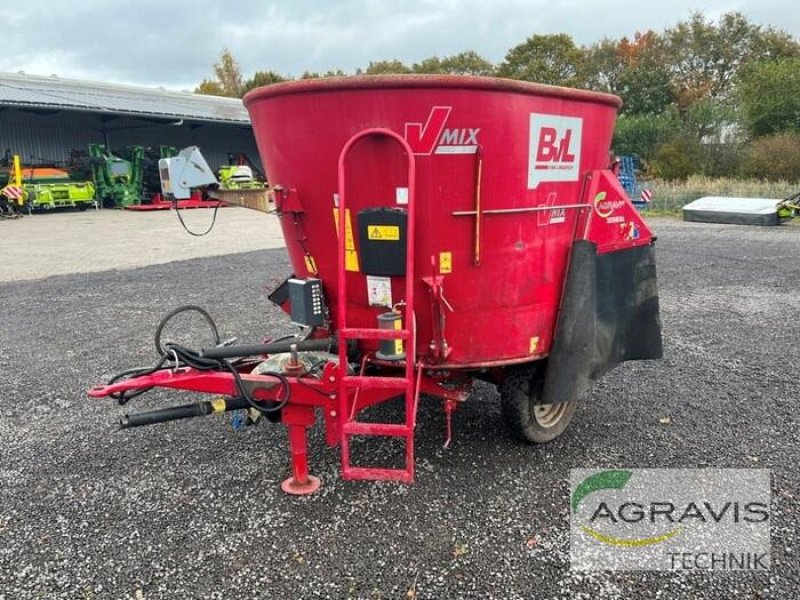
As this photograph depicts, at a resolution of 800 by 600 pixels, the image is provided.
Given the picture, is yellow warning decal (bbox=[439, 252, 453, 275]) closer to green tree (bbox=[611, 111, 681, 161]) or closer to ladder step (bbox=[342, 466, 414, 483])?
ladder step (bbox=[342, 466, 414, 483])

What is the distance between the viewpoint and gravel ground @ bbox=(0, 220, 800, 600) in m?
2.48

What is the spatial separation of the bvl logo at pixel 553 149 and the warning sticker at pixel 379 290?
0.79 m

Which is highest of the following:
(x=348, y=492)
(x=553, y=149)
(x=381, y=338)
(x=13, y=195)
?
(x=553, y=149)

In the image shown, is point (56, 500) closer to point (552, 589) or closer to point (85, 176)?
point (552, 589)

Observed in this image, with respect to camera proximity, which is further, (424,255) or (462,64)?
(462,64)

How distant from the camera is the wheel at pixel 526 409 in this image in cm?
335

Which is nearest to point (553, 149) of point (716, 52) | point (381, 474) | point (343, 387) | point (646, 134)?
point (343, 387)

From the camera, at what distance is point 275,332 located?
239 inches

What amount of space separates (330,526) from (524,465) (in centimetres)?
111

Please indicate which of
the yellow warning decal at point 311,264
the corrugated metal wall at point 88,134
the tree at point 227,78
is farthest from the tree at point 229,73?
the yellow warning decal at point 311,264

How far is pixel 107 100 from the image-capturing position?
24.7 metres

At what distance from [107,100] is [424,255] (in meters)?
25.8

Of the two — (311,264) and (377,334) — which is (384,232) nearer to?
(377,334)

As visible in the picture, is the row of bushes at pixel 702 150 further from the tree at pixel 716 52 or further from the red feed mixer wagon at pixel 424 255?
the red feed mixer wagon at pixel 424 255
